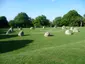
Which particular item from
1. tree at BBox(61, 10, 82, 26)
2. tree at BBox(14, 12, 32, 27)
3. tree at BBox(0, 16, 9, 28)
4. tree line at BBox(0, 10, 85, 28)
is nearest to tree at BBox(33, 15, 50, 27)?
tree line at BBox(0, 10, 85, 28)

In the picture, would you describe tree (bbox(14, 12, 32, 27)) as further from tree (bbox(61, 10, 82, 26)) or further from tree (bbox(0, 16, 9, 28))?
tree (bbox(61, 10, 82, 26))

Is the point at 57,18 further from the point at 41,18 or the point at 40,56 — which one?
the point at 40,56

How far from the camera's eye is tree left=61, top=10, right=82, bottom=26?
102225 millimetres

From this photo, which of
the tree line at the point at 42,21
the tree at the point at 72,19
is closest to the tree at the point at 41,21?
the tree line at the point at 42,21

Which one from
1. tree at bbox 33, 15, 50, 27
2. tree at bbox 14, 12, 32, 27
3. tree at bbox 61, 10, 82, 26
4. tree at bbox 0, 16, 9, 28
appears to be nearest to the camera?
tree at bbox 0, 16, 9, 28

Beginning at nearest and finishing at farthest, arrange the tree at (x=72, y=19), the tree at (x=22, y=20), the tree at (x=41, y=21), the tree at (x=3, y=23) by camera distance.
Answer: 1. the tree at (x=3, y=23)
2. the tree at (x=72, y=19)
3. the tree at (x=22, y=20)
4. the tree at (x=41, y=21)

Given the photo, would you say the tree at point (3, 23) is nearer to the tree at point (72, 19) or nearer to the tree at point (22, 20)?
the tree at point (22, 20)

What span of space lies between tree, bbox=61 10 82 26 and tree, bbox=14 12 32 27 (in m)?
21.9

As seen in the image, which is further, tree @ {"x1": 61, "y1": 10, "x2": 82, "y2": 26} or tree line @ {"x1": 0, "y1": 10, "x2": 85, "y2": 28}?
tree line @ {"x1": 0, "y1": 10, "x2": 85, "y2": 28}

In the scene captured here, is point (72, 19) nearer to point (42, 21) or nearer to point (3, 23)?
point (42, 21)

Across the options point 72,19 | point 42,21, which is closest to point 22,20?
point 42,21

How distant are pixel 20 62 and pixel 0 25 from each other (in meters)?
85.9

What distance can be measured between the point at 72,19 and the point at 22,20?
100.0 feet

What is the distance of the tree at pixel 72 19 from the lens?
102 m
